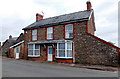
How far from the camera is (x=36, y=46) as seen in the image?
70.1ft

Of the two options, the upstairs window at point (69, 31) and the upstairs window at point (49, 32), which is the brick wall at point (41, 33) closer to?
the upstairs window at point (49, 32)

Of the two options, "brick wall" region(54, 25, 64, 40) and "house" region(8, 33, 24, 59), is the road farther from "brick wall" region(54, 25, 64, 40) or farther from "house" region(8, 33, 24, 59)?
"house" region(8, 33, 24, 59)

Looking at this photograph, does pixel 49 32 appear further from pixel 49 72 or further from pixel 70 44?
pixel 49 72

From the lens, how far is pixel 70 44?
58.7 ft

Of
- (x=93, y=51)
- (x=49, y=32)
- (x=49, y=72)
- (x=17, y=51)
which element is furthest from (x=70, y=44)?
(x=17, y=51)

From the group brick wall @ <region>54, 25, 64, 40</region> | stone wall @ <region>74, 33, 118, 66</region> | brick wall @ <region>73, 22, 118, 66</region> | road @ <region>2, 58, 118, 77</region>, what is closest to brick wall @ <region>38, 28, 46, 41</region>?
brick wall @ <region>54, 25, 64, 40</region>

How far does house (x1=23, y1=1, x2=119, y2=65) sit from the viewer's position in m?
15.4

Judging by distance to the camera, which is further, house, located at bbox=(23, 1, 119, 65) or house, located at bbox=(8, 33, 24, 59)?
house, located at bbox=(8, 33, 24, 59)

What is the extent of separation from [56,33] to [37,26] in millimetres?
4149

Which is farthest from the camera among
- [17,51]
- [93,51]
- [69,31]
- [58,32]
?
[17,51]

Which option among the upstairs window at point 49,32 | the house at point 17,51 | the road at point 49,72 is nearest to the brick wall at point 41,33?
the upstairs window at point 49,32

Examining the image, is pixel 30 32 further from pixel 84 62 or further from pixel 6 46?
pixel 6 46

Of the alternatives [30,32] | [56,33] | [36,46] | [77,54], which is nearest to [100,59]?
[77,54]

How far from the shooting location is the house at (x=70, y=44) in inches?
606
